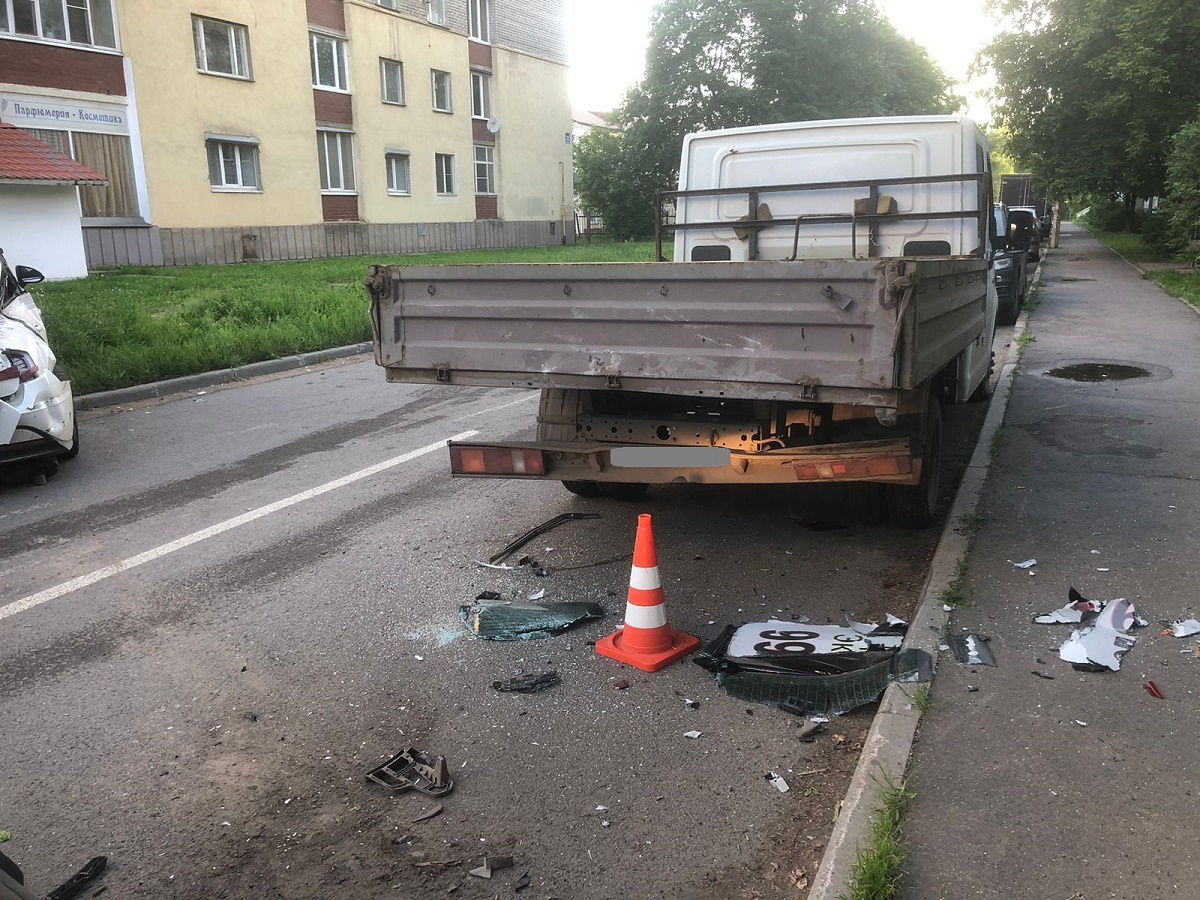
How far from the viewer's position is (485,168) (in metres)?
37.0

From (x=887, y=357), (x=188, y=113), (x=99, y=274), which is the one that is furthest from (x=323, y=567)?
(x=188, y=113)

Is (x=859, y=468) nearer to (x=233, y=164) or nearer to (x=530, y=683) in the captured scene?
(x=530, y=683)

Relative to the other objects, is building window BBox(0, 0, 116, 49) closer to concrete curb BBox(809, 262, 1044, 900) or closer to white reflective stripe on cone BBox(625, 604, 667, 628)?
white reflective stripe on cone BBox(625, 604, 667, 628)

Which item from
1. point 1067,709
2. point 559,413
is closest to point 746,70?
point 559,413

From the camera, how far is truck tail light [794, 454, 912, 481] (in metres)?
4.33

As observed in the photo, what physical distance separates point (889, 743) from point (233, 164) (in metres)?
27.5

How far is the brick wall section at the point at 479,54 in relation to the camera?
116 ft

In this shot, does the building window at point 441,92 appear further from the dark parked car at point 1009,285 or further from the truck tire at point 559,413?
the truck tire at point 559,413

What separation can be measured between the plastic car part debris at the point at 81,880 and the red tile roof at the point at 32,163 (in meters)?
19.4

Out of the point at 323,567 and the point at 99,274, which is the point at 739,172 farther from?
the point at 99,274

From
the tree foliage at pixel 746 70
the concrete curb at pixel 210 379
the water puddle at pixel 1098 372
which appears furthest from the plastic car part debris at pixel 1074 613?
the tree foliage at pixel 746 70

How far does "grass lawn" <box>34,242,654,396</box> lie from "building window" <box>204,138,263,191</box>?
715 cm

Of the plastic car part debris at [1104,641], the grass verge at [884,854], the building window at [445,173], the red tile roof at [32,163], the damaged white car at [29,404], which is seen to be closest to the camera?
the grass verge at [884,854]

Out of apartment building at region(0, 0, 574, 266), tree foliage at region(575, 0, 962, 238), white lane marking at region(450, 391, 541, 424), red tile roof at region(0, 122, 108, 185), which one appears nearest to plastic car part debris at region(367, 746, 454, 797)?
white lane marking at region(450, 391, 541, 424)
